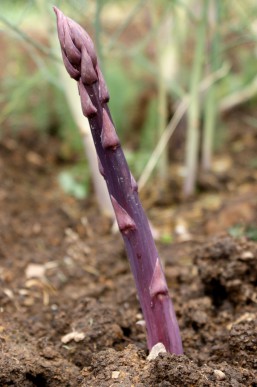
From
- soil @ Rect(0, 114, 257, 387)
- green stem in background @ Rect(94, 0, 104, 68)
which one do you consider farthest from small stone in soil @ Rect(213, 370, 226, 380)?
→ green stem in background @ Rect(94, 0, 104, 68)

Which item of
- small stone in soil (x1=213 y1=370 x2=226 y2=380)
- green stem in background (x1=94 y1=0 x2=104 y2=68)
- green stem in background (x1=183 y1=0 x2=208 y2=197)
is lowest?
small stone in soil (x1=213 y1=370 x2=226 y2=380)

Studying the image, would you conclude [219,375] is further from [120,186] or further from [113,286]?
[113,286]

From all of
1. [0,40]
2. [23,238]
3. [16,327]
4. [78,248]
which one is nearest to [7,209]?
[23,238]

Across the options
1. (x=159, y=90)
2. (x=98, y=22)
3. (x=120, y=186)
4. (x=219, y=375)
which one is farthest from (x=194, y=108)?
(x=219, y=375)

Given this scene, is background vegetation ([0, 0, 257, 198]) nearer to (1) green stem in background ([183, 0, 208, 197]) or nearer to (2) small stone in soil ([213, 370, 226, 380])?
(1) green stem in background ([183, 0, 208, 197])

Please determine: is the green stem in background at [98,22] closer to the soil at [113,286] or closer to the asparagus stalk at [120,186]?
the soil at [113,286]
